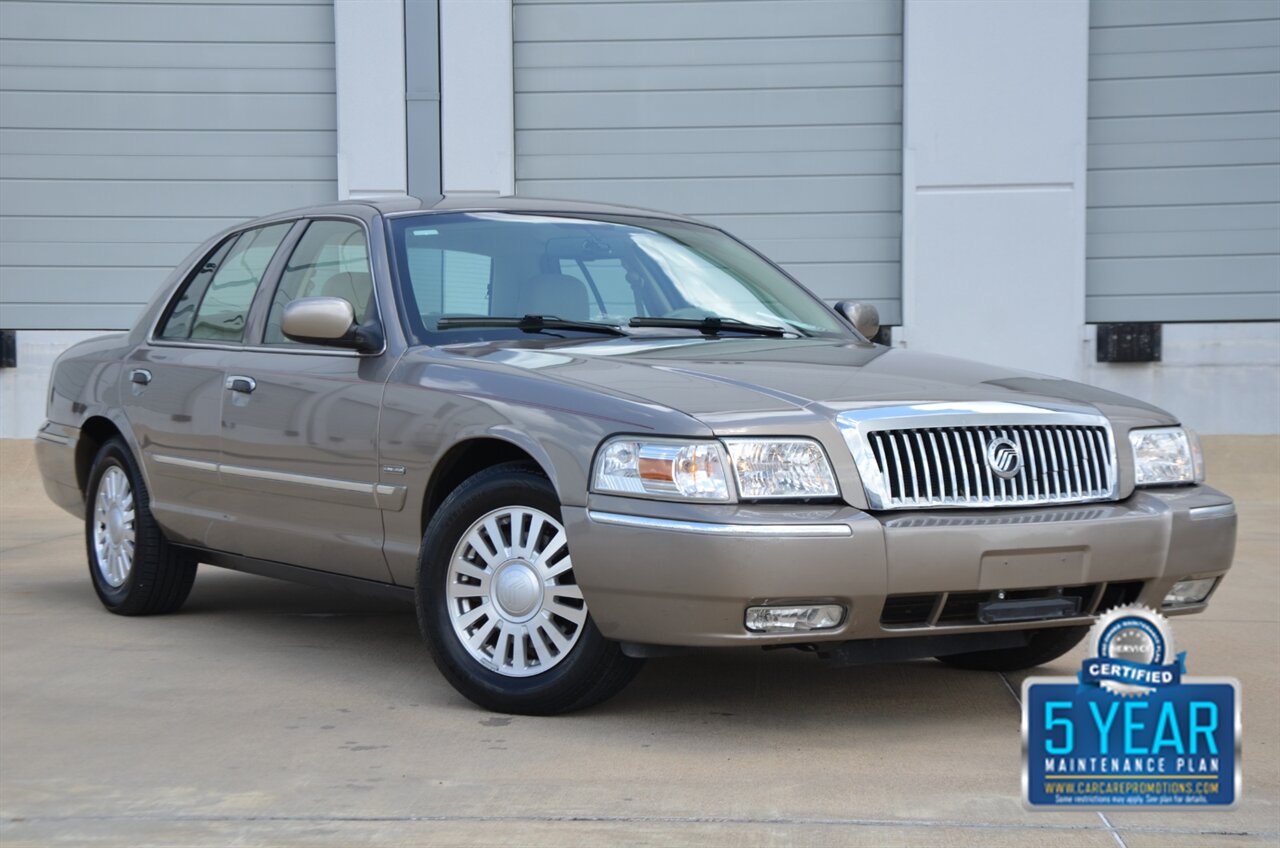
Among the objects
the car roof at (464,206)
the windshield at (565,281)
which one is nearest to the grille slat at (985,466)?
the windshield at (565,281)

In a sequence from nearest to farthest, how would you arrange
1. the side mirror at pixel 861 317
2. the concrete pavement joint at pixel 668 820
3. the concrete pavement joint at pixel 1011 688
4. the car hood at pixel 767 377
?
the concrete pavement joint at pixel 668 820, the car hood at pixel 767 377, the concrete pavement joint at pixel 1011 688, the side mirror at pixel 861 317

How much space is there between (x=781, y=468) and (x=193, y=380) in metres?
2.75

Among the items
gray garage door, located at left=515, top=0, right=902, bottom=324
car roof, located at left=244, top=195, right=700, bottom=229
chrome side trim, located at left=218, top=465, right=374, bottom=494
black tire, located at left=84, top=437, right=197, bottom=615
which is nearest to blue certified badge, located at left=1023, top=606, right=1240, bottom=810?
chrome side trim, located at left=218, top=465, right=374, bottom=494

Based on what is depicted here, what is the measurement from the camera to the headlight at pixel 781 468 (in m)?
4.31

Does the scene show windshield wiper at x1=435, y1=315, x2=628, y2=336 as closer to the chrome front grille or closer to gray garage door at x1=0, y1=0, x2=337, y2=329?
the chrome front grille

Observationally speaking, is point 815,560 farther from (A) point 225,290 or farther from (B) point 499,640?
(A) point 225,290

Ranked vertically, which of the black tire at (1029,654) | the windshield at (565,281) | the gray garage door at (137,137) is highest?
the gray garage door at (137,137)

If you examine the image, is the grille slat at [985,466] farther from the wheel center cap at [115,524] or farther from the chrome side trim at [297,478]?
the wheel center cap at [115,524]

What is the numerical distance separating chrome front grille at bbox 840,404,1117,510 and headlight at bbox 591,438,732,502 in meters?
0.36

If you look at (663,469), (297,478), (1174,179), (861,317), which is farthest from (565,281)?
(1174,179)

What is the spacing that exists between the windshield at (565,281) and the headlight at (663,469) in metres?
1.02

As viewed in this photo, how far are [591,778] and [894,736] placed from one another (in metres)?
0.93

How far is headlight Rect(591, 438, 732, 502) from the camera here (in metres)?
4.30

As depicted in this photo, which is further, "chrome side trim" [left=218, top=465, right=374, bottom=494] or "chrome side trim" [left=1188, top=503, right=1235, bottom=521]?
"chrome side trim" [left=218, top=465, right=374, bottom=494]
